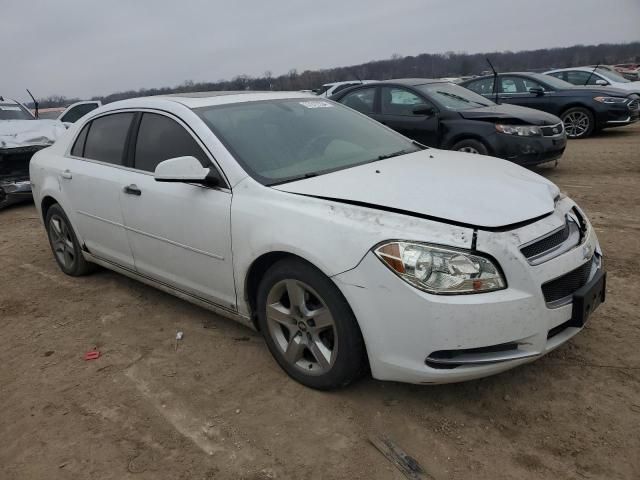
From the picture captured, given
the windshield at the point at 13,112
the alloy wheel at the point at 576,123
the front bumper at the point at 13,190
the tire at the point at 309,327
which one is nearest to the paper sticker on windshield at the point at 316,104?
the tire at the point at 309,327

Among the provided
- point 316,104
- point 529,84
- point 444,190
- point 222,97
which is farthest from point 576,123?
point 444,190

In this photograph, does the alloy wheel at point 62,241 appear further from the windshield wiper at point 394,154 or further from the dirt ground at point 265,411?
the windshield wiper at point 394,154

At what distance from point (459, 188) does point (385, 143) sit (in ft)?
3.78

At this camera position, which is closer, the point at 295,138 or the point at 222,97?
the point at 295,138

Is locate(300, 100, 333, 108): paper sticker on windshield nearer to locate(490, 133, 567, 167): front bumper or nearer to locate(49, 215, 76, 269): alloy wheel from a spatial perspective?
locate(49, 215, 76, 269): alloy wheel

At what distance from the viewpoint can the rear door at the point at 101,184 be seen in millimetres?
3936

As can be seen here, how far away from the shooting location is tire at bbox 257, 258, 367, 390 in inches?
102

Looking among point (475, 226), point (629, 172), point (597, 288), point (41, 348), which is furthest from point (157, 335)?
point (629, 172)

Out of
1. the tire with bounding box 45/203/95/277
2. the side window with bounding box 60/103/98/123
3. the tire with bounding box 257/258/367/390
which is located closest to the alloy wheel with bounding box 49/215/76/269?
the tire with bounding box 45/203/95/277

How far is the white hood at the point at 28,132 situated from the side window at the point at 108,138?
4648mm

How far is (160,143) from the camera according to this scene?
364 cm

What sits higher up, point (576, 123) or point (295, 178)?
point (295, 178)

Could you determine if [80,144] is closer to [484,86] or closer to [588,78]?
[484,86]

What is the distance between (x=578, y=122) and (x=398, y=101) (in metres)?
5.49
